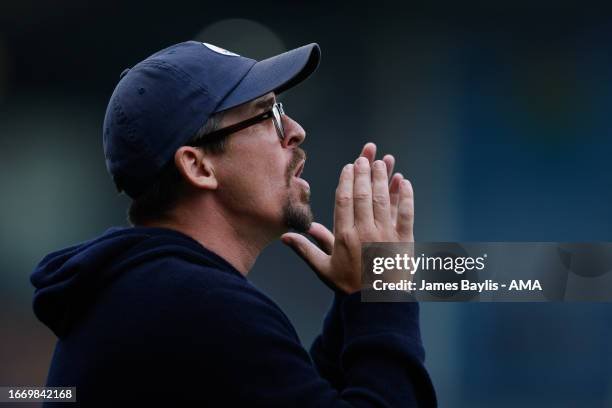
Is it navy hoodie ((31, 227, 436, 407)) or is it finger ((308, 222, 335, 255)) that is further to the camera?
finger ((308, 222, 335, 255))

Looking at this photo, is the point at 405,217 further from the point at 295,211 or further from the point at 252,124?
the point at 252,124

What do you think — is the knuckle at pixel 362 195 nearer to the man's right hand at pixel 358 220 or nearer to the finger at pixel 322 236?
the man's right hand at pixel 358 220

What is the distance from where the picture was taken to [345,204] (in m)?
1.74

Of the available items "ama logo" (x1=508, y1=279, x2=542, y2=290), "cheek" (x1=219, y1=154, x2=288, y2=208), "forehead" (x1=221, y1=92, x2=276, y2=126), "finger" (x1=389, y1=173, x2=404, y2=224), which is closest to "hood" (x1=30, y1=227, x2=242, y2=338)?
"cheek" (x1=219, y1=154, x2=288, y2=208)

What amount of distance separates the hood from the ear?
202 millimetres

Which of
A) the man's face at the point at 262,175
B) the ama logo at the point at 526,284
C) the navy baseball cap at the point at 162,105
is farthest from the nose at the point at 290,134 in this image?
the ama logo at the point at 526,284

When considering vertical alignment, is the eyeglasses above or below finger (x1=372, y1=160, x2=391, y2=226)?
above

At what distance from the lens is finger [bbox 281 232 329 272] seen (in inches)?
72.4

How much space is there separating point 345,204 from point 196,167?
0.38 m

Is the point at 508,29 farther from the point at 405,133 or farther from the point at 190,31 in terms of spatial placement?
the point at 190,31

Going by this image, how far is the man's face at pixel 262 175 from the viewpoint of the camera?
1.85 metres

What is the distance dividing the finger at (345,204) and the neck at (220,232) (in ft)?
0.84

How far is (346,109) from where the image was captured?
6473 mm

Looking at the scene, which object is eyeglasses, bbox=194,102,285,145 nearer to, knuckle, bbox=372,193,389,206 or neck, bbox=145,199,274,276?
neck, bbox=145,199,274,276
